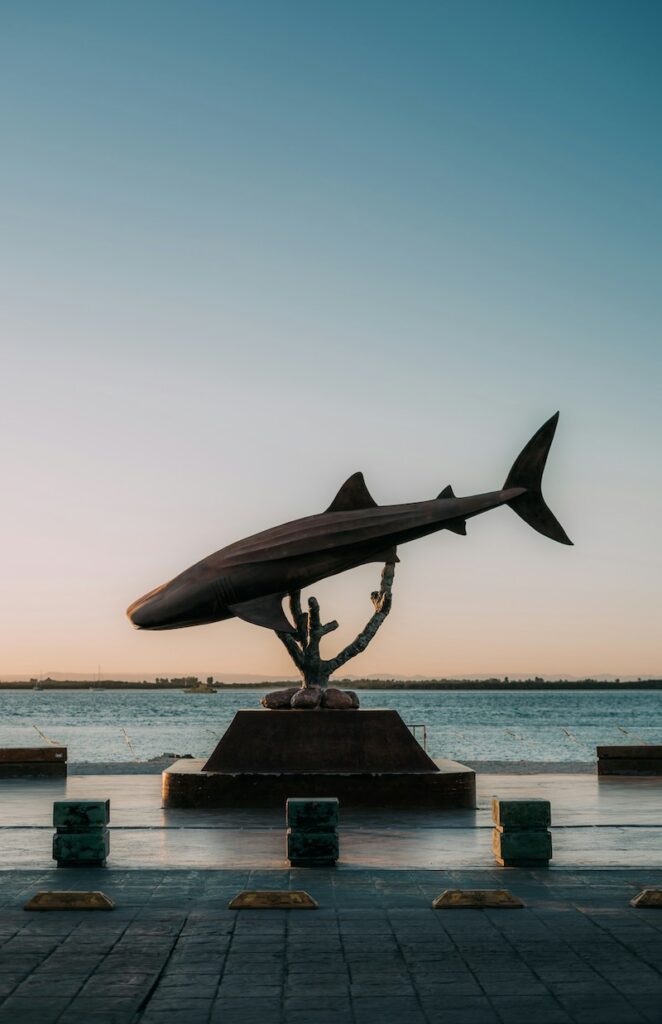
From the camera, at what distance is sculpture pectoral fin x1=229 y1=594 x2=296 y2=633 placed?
62.2 ft

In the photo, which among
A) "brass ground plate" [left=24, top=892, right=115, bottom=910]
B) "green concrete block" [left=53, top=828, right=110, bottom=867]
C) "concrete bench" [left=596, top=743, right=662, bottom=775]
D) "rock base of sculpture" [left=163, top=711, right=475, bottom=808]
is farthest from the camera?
"concrete bench" [left=596, top=743, right=662, bottom=775]

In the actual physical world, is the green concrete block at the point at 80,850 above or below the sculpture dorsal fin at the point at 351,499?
below

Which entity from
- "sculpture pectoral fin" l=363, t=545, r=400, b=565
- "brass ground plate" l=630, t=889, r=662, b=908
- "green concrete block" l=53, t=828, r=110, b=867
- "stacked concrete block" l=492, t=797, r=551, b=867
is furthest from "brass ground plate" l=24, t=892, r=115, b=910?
"sculpture pectoral fin" l=363, t=545, r=400, b=565

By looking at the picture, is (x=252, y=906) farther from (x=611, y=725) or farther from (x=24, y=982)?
(x=611, y=725)

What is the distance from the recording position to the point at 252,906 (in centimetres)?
1049

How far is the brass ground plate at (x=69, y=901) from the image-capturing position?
10.4m

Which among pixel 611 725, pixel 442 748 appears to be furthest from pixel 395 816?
pixel 611 725

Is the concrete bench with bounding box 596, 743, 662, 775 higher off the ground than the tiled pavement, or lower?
lower

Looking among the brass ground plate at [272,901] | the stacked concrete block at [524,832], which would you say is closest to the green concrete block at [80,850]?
the brass ground plate at [272,901]

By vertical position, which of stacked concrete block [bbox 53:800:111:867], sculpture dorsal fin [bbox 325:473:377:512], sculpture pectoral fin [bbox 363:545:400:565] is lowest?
stacked concrete block [bbox 53:800:111:867]

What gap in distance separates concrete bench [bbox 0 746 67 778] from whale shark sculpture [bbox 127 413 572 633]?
6.96 m

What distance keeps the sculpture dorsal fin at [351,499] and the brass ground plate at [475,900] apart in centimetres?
932

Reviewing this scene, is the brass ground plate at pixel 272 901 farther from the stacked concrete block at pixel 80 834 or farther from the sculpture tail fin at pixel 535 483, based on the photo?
the sculpture tail fin at pixel 535 483

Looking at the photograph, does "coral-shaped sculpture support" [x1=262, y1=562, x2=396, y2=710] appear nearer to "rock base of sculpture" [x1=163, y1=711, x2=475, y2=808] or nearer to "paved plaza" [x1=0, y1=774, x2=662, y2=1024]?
"rock base of sculpture" [x1=163, y1=711, x2=475, y2=808]
